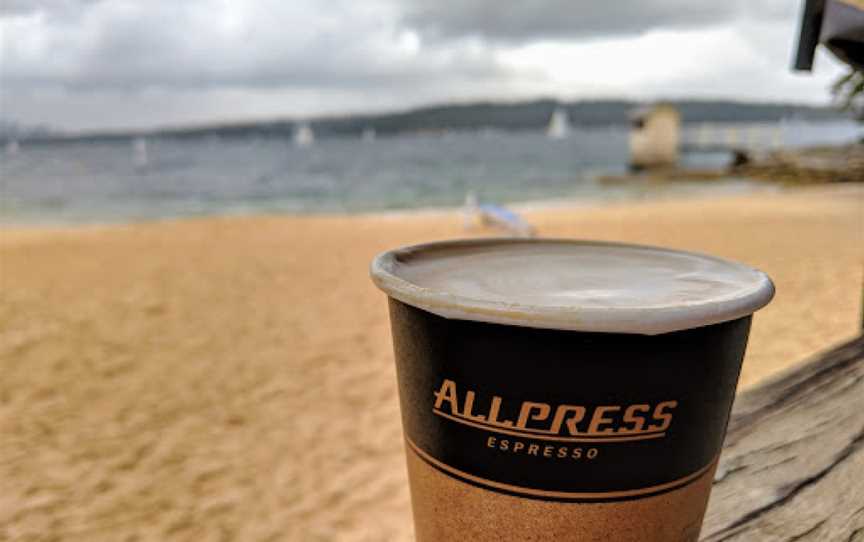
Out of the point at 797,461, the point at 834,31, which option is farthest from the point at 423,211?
the point at 797,461

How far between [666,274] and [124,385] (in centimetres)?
474

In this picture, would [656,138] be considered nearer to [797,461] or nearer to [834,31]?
[834,31]

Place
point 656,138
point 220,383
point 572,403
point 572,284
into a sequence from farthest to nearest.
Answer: point 656,138 → point 220,383 → point 572,284 → point 572,403

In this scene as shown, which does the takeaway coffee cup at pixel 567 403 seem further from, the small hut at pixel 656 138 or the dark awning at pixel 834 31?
the small hut at pixel 656 138

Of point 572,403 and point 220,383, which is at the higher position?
point 572,403

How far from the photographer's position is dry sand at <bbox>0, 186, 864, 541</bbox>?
3291 millimetres

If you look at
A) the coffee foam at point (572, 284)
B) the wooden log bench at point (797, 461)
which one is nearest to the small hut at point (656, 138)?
the wooden log bench at point (797, 461)

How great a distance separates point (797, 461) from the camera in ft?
6.42

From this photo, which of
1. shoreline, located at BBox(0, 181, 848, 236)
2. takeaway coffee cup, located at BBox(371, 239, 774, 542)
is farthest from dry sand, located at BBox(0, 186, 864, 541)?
shoreline, located at BBox(0, 181, 848, 236)

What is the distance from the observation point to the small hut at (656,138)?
38.7m

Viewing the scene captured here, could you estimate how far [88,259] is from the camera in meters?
11.2

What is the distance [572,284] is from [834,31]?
4.36 ft

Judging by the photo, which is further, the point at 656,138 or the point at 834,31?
the point at 656,138

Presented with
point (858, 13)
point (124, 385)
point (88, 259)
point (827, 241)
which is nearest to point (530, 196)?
point (827, 241)
